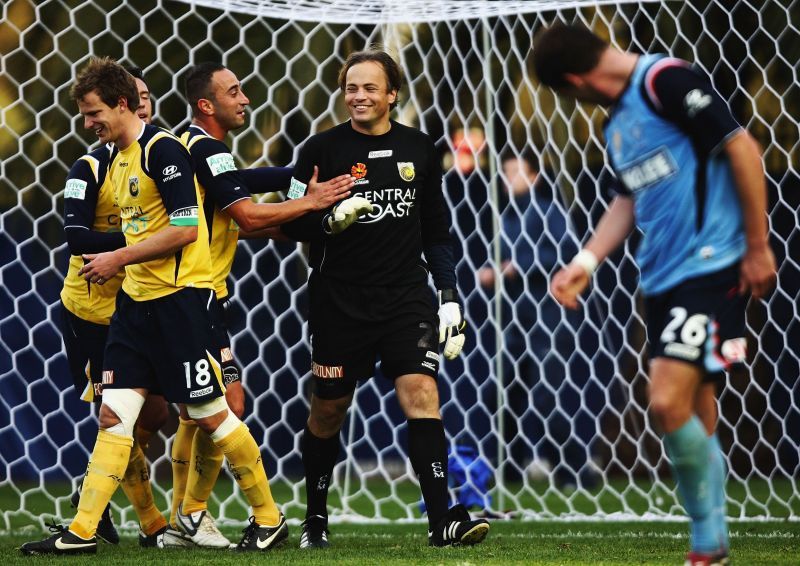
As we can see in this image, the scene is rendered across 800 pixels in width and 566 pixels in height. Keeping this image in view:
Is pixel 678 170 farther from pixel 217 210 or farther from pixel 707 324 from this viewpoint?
pixel 217 210

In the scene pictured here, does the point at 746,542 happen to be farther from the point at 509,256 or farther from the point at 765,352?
the point at 509,256

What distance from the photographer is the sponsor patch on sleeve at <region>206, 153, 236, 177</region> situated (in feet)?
12.2

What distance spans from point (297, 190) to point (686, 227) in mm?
1629

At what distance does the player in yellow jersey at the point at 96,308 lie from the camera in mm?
3910

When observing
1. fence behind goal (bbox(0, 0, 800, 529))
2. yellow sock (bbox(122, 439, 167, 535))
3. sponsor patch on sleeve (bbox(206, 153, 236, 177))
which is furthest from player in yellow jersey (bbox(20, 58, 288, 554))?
fence behind goal (bbox(0, 0, 800, 529))

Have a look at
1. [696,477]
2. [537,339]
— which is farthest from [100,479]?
[537,339]

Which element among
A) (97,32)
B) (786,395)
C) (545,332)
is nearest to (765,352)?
(786,395)

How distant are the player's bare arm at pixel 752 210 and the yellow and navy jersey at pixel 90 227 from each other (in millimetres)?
2178

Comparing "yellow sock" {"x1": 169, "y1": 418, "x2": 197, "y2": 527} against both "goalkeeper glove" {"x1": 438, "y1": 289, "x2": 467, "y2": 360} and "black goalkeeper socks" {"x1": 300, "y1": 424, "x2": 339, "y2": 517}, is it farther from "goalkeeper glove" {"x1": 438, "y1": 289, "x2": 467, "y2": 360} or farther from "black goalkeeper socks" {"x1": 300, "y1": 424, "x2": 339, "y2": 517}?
"goalkeeper glove" {"x1": 438, "y1": 289, "x2": 467, "y2": 360}

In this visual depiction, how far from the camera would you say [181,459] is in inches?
168

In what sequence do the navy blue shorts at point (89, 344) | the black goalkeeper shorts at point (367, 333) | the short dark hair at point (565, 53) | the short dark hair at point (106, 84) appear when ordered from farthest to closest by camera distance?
the navy blue shorts at point (89, 344) < the black goalkeeper shorts at point (367, 333) < the short dark hair at point (106, 84) < the short dark hair at point (565, 53)

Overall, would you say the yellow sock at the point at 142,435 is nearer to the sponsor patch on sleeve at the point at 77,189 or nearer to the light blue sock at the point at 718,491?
the sponsor patch on sleeve at the point at 77,189

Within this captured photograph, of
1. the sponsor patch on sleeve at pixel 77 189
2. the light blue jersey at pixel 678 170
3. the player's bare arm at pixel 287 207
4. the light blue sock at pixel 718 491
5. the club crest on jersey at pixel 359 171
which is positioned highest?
the sponsor patch on sleeve at pixel 77 189

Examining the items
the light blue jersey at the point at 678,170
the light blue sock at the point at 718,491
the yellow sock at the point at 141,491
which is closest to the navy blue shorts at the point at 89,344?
the yellow sock at the point at 141,491
